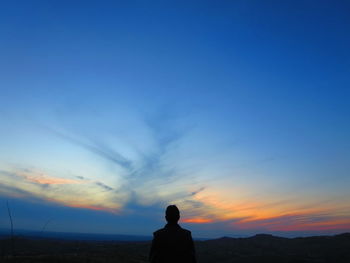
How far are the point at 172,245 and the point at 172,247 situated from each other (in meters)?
0.04

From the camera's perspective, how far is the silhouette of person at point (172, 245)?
6.77 m

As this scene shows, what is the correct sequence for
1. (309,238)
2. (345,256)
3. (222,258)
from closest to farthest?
(345,256) < (222,258) < (309,238)

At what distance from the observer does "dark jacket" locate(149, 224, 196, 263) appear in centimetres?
677

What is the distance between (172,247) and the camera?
22.2 feet

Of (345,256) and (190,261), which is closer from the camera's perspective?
(190,261)

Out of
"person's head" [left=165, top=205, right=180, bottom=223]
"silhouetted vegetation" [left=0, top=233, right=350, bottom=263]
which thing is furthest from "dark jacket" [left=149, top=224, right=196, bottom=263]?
"silhouetted vegetation" [left=0, top=233, right=350, bottom=263]

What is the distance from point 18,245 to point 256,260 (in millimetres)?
55463

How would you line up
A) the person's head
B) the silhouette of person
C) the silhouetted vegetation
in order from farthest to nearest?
the silhouetted vegetation
the person's head
the silhouette of person

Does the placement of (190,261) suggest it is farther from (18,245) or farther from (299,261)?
(18,245)

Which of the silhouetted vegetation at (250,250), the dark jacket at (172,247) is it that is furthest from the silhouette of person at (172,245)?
the silhouetted vegetation at (250,250)

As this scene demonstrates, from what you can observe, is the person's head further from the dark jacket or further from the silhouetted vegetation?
the silhouetted vegetation

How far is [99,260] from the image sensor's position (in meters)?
33.4

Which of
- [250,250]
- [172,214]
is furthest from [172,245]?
[250,250]

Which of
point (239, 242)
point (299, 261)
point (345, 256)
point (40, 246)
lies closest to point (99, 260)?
point (299, 261)
